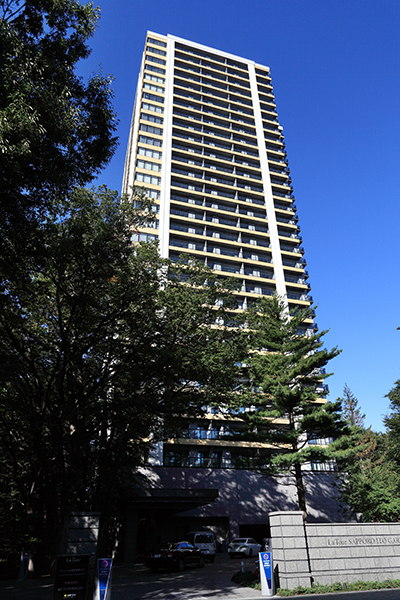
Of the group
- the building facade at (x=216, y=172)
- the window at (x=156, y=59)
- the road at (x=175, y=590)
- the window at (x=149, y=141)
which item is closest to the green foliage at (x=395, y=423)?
the building facade at (x=216, y=172)

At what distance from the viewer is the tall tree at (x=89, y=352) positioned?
45.9ft

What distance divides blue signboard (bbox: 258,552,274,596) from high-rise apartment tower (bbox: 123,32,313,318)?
3571cm

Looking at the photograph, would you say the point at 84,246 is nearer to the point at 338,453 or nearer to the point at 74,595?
the point at 74,595

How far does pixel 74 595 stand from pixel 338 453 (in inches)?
735

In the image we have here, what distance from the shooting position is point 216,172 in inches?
2207

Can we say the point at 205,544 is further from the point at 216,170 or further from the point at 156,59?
the point at 156,59

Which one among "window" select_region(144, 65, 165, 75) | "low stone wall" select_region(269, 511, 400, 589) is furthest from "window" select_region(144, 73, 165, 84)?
"low stone wall" select_region(269, 511, 400, 589)

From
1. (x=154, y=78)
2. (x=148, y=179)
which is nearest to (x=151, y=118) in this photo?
(x=154, y=78)

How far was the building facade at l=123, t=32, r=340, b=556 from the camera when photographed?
49500 mm

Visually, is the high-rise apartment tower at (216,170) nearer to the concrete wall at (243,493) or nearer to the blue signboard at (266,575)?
the concrete wall at (243,493)

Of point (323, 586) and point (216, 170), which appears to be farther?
point (216, 170)

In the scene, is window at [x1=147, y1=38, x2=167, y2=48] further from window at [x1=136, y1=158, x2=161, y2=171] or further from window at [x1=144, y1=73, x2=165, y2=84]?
window at [x1=136, y1=158, x2=161, y2=171]

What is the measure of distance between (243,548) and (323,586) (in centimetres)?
1474

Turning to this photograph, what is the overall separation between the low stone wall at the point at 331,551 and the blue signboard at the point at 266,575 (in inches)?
31.8
